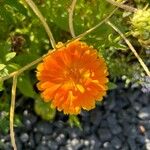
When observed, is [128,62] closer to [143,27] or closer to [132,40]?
[132,40]

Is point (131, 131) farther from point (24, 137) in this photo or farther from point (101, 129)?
point (24, 137)

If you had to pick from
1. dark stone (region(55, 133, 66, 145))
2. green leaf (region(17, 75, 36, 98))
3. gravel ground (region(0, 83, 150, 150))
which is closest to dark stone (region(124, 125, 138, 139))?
gravel ground (region(0, 83, 150, 150))

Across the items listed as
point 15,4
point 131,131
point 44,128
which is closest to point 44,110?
point 44,128

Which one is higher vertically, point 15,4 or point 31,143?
point 15,4

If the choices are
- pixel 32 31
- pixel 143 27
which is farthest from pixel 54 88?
pixel 32 31

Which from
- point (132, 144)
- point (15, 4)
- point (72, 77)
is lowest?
point (132, 144)

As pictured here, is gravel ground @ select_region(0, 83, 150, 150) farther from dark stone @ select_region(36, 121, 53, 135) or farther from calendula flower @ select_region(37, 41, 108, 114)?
calendula flower @ select_region(37, 41, 108, 114)

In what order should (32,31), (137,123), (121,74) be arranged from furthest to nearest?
(137,123) → (121,74) → (32,31)
